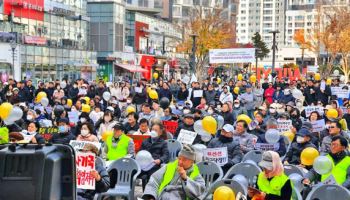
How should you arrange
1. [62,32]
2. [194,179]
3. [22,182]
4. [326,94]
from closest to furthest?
[22,182] < [194,179] < [326,94] < [62,32]

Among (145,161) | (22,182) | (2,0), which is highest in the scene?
(2,0)

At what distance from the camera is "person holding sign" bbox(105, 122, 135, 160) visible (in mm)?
10523

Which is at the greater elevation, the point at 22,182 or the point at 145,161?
the point at 22,182

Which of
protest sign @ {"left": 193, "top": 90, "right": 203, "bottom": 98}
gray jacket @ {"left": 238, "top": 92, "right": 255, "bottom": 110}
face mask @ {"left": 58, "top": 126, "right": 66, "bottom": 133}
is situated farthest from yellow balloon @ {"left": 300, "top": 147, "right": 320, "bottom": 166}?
protest sign @ {"left": 193, "top": 90, "right": 203, "bottom": 98}

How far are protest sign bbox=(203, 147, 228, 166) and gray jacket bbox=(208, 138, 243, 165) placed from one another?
225mm

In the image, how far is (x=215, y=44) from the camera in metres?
58.1

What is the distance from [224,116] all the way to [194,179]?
8.15m

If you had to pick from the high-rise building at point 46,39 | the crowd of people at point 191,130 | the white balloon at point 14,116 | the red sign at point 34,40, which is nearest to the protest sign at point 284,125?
Result: the crowd of people at point 191,130

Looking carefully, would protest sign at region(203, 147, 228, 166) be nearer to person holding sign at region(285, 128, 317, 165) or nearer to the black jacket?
the black jacket

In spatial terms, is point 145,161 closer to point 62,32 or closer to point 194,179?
Result: point 194,179

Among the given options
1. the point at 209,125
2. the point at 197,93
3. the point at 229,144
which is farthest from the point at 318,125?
the point at 197,93

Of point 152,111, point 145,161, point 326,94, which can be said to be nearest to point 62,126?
point 145,161

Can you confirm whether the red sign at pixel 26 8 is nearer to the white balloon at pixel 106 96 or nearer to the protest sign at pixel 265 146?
the white balloon at pixel 106 96

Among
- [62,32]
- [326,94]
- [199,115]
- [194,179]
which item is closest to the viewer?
[194,179]
